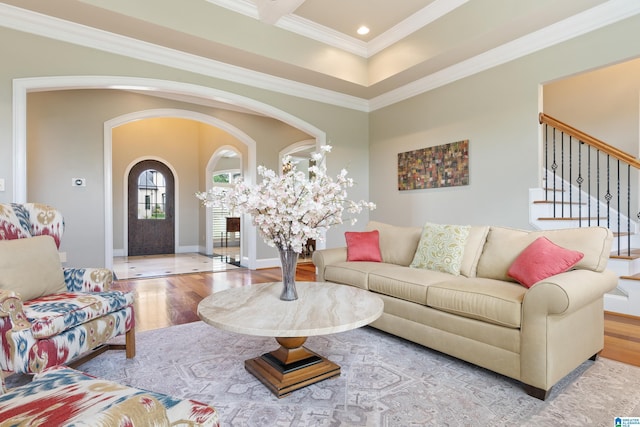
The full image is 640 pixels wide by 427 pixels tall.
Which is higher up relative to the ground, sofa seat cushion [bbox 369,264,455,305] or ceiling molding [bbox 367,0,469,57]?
ceiling molding [bbox 367,0,469,57]

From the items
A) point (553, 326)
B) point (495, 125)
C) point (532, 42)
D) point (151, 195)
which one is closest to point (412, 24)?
point (532, 42)

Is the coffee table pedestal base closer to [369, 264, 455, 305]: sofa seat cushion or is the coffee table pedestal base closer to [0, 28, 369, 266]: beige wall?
[369, 264, 455, 305]: sofa seat cushion

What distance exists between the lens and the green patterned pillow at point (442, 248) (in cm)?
283

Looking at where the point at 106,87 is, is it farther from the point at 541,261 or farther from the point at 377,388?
the point at 541,261

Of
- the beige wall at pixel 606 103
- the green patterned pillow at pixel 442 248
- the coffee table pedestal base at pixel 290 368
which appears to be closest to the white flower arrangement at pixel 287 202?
the coffee table pedestal base at pixel 290 368

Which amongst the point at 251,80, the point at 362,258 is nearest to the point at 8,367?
the point at 362,258

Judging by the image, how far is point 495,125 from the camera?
3934 millimetres

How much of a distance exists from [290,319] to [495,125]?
3.48m

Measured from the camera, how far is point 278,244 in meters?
2.07

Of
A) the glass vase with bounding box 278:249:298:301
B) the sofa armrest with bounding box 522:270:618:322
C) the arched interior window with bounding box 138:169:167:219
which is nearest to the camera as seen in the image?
the sofa armrest with bounding box 522:270:618:322

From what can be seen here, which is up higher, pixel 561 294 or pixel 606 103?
pixel 606 103

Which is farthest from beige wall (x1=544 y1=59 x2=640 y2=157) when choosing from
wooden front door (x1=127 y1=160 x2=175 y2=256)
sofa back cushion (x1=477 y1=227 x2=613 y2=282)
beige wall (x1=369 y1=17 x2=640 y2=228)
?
wooden front door (x1=127 y1=160 x2=175 y2=256)

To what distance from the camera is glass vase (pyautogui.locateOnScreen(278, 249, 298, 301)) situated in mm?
2082

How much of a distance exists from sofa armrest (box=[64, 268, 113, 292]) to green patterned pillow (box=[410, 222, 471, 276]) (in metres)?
2.53
